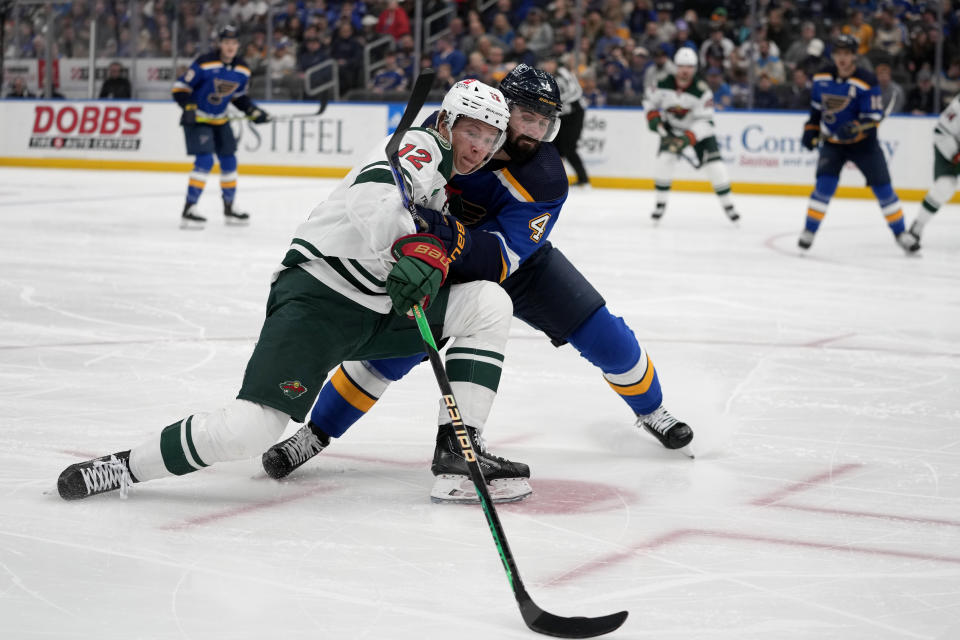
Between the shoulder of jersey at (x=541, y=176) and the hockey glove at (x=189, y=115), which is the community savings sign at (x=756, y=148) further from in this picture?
the shoulder of jersey at (x=541, y=176)

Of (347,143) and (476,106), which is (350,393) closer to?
(476,106)

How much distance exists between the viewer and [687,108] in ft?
31.9

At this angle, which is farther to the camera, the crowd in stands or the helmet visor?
the crowd in stands

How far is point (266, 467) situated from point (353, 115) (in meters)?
11.3

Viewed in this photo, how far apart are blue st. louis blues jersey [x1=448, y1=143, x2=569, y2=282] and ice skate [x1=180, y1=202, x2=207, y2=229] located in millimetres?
6104

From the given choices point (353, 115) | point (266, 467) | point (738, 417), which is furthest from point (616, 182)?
point (266, 467)

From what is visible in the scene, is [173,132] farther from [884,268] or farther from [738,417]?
[738,417]

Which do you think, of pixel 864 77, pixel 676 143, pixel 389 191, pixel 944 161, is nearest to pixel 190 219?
pixel 676 143

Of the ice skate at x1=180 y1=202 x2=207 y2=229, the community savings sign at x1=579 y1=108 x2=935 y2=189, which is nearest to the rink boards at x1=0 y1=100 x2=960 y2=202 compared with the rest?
→ the community savings sign at x1=579 y1=108 x2=935 y2=189

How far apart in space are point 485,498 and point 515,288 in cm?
93

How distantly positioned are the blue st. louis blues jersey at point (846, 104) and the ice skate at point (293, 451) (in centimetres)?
550

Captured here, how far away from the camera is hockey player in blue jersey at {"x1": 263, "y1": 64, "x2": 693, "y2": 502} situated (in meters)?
2.67

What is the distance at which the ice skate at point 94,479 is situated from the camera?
2.52m

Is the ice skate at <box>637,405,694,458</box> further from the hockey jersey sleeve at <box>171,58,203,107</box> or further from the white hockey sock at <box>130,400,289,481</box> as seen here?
the hockey jersey sleeve at <box>171,58,203,107</box>
